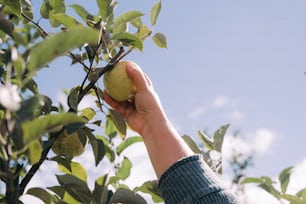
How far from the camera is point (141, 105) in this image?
5.13 feet

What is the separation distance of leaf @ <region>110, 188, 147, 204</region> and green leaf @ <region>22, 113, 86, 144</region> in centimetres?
53

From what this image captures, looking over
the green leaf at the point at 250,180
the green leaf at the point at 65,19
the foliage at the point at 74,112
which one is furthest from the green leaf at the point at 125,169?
the green leaf at the point at 65,19

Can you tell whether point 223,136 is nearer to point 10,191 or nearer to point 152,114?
point 152,114

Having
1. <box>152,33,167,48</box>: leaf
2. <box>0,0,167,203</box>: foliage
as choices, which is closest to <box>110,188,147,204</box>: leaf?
<box>0,0,167,203</box>: foliage

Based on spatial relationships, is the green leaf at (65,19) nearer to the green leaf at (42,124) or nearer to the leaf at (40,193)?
the leaf at (40,193)

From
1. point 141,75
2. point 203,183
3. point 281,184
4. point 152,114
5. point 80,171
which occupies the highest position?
point 141,75

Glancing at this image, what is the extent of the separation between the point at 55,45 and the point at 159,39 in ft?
3.65

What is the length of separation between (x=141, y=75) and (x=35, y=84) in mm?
319

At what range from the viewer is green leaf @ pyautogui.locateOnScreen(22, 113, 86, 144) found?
27.0 inches

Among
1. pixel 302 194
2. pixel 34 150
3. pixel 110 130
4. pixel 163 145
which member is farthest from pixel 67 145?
pixel 302 194

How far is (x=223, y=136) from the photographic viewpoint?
172 cm

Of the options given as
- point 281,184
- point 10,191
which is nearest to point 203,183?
point 281,184

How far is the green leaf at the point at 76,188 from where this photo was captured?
4.04 feet

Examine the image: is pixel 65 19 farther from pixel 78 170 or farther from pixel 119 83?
pixel 78 170
